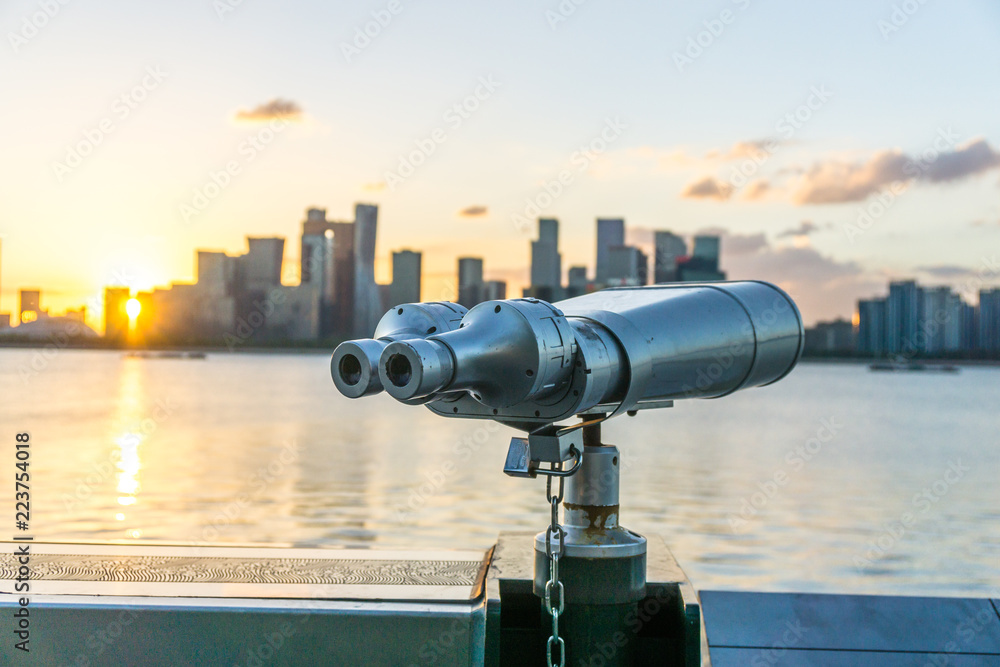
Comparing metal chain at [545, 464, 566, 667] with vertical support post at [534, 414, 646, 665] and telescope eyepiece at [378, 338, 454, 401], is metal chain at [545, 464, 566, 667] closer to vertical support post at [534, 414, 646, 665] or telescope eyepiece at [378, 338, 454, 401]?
vertical support post at [534, 414, 646, 665]

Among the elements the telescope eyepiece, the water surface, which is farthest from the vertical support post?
the water surface

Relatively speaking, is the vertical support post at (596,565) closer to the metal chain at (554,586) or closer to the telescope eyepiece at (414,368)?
the metal chain at (554,586)

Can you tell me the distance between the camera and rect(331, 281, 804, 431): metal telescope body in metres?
1.42

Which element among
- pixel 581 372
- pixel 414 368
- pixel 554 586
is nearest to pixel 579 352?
pixel 581 372

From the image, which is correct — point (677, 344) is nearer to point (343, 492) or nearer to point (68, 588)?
point (68, 588)

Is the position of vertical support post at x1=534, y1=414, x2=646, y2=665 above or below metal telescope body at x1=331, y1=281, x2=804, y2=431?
below

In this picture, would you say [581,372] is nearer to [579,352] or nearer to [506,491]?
[579,352]

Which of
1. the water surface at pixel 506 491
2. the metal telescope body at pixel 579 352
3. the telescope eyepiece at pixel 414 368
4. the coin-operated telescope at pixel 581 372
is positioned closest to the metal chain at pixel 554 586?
the coin-operated telescope at pixel 581 372

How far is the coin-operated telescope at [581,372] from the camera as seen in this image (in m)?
1.43

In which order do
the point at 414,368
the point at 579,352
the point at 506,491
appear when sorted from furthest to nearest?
the point at 506,491 → the point at 579,352 → the point at 414,368

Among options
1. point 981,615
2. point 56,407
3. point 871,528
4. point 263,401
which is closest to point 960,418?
point 263,401

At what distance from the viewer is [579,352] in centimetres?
150

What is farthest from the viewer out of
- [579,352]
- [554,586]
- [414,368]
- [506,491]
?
[506,491]

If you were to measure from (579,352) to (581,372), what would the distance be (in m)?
0.03
